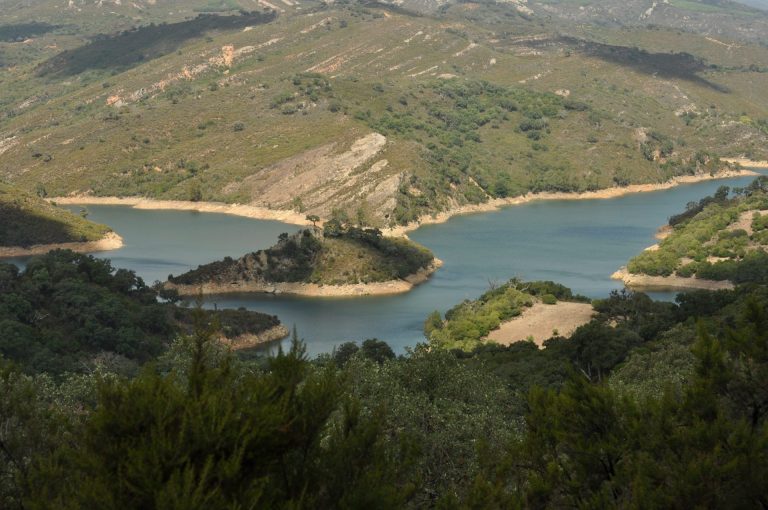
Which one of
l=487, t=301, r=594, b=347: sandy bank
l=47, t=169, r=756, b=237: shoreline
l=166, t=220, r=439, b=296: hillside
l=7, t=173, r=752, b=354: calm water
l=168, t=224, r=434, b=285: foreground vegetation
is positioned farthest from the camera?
Result: l=47, t=169, r=756, b=237: shoreline

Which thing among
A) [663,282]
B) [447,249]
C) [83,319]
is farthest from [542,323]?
[447,249]

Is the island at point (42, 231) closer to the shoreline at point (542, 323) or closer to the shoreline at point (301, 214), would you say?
the shoreline at point (301, 214)

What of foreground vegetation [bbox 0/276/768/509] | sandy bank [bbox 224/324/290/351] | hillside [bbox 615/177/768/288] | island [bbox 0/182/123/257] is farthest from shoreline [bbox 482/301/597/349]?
island [bbox 0/182/123/257]

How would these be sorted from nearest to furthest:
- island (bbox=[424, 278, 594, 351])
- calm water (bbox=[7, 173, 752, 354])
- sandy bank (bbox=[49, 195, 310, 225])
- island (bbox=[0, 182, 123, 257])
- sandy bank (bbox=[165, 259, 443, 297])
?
island (bbox=[424, 278, 594, 351]) < calm water (bbox=[7, 173, 752, 354]) < sandy bank (bbox=[165, 259, 443, 297]) < island (bbox=[0, 182, 123, 257]) < sandy bank (bbox=[49, 195, 310, 225])

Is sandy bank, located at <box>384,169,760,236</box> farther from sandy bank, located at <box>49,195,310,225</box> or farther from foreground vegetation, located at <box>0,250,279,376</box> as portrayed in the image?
foreground vegetation, located at <box>0,250,279,376</box>

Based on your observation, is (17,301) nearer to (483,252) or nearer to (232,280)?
(232,280)

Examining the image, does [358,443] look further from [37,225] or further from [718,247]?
[37,225]
